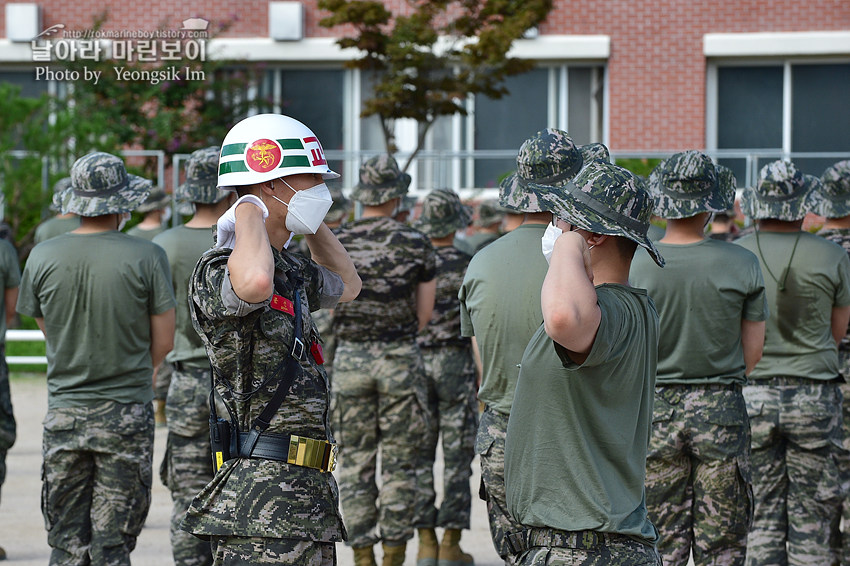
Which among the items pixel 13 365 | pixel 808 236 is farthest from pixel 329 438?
pixel 13 365

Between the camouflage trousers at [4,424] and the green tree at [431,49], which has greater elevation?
the green tree at [431,49]

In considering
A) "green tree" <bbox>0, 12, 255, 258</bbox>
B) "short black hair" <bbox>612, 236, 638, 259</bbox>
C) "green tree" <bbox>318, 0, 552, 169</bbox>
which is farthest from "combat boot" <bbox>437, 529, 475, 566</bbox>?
"green tree" <bbox>0, 12, 255, 258</bbox>

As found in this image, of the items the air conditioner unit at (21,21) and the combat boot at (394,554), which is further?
the air conditioner unit at (21,21)

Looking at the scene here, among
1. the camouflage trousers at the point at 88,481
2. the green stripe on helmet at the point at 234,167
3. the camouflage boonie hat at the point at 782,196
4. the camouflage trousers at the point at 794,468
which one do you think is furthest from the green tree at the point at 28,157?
the green stripe on helmet at the point at 234,167

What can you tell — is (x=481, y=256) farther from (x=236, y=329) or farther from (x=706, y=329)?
(x=236, y=329)

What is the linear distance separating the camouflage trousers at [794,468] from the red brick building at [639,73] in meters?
13.4

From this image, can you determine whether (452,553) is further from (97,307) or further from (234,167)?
(234,167)

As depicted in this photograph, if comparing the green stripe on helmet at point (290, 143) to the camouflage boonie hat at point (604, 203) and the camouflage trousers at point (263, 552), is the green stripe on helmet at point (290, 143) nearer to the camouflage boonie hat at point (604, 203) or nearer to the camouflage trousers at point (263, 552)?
the camouflage boonie hat at point (604, 203)

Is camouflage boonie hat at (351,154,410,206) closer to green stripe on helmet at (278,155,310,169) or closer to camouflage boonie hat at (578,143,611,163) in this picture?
camouflage boonie hat at (578,143,611,163)

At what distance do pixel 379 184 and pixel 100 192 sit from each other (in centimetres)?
183

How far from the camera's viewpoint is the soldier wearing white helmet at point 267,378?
373 cm

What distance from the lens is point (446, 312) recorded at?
7934 mm

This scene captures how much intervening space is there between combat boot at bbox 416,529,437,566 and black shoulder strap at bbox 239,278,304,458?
3.75m

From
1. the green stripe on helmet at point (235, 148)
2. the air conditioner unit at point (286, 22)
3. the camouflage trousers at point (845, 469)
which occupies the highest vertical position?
the air conditioner unit at point (286, 22)
